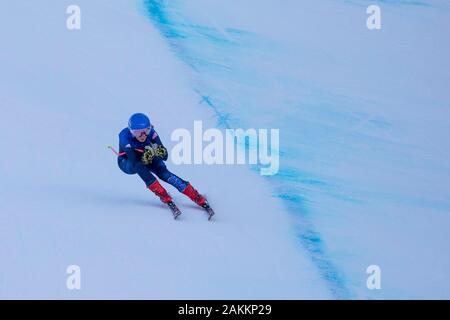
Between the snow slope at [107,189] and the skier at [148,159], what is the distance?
49 millimetres

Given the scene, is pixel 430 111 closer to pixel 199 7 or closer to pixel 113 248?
pixel 199 7

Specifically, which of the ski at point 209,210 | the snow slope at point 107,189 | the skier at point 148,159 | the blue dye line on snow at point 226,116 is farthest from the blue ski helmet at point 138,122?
the ski at point 209,210

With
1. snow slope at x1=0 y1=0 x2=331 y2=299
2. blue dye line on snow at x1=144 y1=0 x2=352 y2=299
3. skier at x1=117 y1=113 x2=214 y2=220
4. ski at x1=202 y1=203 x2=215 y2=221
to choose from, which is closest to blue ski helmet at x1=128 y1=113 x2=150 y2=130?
skier at x1=117 y1=113 x2=214 y2=220

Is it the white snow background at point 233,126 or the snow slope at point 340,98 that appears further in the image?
the snow slope at point 340,98

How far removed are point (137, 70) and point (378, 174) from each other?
1.05 meters

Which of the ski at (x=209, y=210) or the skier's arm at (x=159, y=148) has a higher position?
the skier's arm at (x=159, y=148)

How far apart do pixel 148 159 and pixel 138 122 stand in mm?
154

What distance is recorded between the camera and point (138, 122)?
439 cm

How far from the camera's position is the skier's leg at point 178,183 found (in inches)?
175

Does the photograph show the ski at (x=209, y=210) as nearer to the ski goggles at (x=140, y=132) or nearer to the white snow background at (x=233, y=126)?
the white snow background at (x=233, y=126)

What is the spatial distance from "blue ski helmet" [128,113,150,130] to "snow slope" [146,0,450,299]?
0.29m

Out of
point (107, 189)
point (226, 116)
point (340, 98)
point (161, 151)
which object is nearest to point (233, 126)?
point (226, 116)

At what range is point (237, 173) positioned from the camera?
4.51m
